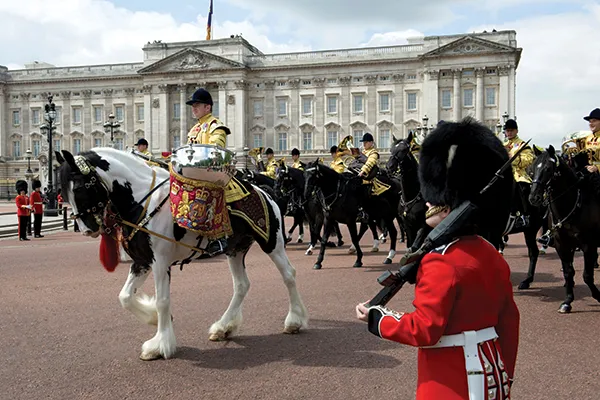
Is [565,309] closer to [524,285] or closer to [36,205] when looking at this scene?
[524,285]

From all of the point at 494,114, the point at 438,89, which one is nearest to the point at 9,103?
the point at 438,89

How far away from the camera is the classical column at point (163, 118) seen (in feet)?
213

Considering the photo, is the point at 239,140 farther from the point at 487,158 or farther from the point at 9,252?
the point at 487,158

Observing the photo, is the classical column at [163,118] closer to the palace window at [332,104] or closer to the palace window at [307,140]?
the palace window at [307,140]

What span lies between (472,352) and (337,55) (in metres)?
61.8

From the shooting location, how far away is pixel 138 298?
5613 mm

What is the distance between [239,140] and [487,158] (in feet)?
201

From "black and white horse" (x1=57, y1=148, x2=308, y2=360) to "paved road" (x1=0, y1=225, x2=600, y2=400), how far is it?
10.9 inches

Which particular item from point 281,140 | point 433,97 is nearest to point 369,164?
point 433,97

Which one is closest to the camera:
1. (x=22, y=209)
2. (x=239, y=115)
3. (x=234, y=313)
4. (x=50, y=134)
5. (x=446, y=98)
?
(x=234, y=313)

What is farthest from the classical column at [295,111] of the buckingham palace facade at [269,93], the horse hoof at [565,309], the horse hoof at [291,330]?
the horse hoof at [291,330]

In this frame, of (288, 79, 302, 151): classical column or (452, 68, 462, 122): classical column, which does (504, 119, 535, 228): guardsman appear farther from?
(288, 79, 302, 151): classical column

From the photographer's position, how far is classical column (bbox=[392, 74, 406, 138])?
5975 cm

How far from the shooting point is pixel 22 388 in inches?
172
